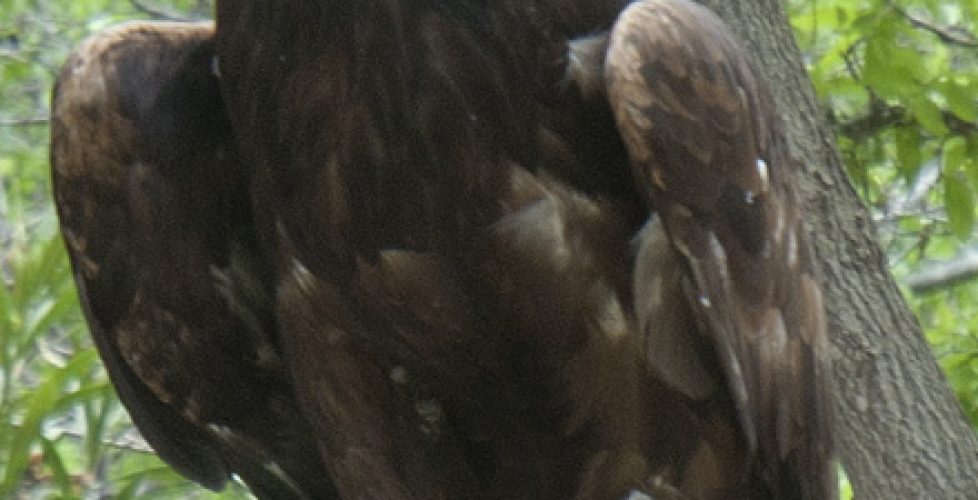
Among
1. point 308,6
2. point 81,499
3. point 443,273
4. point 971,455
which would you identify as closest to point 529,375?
point 443,273

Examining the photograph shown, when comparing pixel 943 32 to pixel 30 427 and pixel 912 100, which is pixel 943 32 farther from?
pixel 30 427

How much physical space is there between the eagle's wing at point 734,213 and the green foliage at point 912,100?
4.44 ft

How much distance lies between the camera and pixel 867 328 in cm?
338

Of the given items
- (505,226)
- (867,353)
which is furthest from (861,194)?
(505,226)

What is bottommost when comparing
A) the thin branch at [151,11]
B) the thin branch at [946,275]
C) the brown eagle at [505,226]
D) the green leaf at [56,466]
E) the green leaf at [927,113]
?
the thin branch at [946,275]

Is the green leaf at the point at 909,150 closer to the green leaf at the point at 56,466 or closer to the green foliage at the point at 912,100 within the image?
the green foliage at the point at 912,100

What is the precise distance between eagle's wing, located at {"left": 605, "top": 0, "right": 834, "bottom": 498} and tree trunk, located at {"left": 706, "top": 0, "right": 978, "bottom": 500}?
18.3 inches

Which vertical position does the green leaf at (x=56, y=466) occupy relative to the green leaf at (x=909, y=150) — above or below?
below

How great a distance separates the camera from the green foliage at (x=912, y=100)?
4156 mm

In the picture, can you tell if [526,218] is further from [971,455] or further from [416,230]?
[971,455]

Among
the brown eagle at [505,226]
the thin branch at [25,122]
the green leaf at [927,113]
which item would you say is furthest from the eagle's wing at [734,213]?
the thin branch at [25,122]

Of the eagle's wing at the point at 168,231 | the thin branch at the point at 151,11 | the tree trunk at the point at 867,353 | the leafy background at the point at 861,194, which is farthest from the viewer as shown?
the thin branch at the point at 151,11

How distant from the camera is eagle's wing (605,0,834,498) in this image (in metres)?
2.55

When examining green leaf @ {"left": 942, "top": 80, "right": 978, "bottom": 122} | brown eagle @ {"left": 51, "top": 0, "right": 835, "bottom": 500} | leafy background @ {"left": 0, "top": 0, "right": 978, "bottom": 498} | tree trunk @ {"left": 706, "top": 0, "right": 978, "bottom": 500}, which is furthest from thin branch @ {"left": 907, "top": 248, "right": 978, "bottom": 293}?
brown eagle @ {"left": 51, "top": 0, "right": 835, "bottom": 500}
